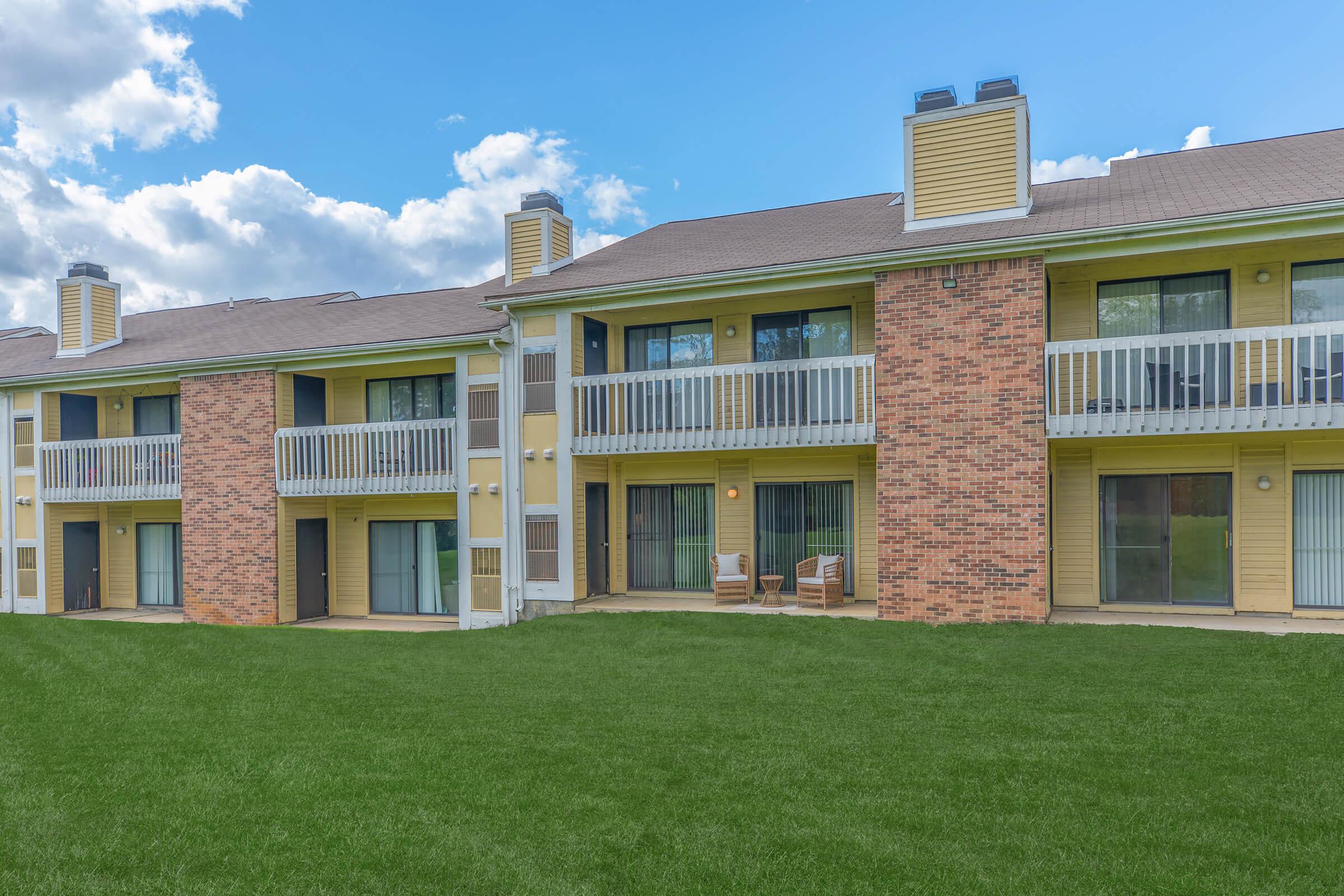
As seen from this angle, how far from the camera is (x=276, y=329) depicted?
1916 centimetres

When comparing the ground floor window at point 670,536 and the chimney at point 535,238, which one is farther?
the chimney at point 535,238

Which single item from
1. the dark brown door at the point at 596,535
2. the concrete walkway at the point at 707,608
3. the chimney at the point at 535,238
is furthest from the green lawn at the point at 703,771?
the chimney at the point at 535,238

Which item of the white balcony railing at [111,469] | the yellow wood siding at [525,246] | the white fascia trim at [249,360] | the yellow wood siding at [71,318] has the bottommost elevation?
the white balcony railing at [111,469]

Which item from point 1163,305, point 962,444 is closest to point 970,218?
point 1163,305

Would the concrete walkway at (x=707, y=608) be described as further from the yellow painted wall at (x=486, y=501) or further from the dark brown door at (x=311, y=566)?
the dark brown door at (x=311, y=566)

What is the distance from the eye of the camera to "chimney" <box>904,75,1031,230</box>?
12.8 metres

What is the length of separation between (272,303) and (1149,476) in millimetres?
19957

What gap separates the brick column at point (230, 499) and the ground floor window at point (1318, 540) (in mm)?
16581

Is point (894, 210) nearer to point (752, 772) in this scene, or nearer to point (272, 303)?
point (752, 772)

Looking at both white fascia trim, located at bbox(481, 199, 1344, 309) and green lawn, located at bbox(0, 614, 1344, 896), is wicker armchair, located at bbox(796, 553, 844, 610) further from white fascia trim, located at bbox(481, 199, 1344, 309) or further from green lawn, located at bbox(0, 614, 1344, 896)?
white fascia trim, located at bbox(481, 199, 1344, 309)

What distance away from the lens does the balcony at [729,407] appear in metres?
13.2

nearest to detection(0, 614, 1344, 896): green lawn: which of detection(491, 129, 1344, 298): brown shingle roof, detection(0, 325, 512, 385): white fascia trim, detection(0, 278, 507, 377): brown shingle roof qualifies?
detection(491, 129, 1344, 298): brown shingle roof

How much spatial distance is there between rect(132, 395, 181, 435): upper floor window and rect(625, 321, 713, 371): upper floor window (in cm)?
1039

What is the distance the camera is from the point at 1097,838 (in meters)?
4.96
